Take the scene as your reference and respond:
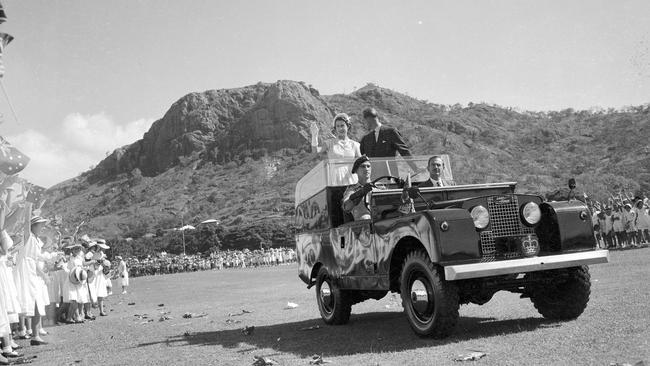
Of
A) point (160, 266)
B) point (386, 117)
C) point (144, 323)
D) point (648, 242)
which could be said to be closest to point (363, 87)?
point (386, 117)

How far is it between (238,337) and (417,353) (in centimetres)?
329

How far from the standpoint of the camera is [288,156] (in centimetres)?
14962

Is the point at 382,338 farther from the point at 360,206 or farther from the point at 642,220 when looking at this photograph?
the point at 642,220

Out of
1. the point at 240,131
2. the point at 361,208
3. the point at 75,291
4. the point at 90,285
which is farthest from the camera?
the point at 240,131

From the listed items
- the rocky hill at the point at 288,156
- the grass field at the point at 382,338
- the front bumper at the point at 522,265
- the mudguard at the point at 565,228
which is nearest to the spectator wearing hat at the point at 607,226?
the grass field at the point at 382,338

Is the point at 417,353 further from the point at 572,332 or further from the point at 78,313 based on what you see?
the point at 78,313

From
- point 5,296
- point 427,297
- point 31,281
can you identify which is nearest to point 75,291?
point 31,281

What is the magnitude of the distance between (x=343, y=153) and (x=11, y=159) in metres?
4.80

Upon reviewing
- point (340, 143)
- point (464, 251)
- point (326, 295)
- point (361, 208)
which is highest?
point (340, 143)

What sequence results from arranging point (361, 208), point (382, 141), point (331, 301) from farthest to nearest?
point (382, 141), point (331, 301), point (361, 208)

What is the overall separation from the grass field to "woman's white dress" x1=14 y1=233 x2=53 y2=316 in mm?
677

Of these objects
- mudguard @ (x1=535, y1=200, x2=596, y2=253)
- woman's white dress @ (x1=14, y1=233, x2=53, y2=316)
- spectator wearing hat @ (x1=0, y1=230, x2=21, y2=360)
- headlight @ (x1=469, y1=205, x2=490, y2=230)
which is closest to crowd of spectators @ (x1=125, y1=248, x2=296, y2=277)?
woman's white dress @ (x1=14, y1=233, x2=53, y2=316)

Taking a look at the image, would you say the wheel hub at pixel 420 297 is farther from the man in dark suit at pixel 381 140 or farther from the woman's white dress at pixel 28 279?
the woman's white dress at pixel 28 279

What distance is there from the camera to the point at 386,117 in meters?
155
